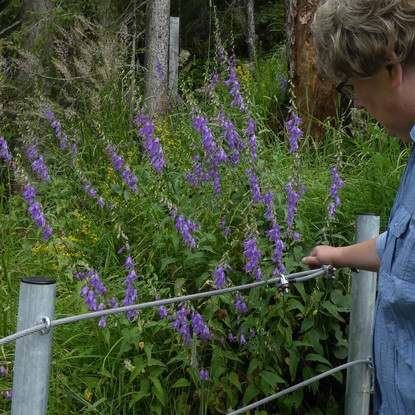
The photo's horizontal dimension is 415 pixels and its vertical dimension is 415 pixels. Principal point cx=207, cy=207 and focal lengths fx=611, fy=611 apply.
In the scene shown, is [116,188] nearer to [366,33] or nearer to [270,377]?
[270,377]

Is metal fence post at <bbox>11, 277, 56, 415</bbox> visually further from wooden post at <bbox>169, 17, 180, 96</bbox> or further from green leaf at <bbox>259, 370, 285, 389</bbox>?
wooden post at <bbox>169, 17, 180, 96</bbox>

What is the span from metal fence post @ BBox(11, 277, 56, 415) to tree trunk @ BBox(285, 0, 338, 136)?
4.08m

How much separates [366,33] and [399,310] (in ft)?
1.91

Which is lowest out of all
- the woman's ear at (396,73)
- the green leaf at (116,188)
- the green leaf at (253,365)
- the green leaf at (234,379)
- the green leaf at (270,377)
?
the green leaf at (234,379)

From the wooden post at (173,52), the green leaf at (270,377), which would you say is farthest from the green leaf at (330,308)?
the wooden post at (173,52)

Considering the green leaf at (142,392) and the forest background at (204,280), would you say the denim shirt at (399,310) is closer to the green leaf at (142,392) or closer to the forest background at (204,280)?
the forest background at (204,280)

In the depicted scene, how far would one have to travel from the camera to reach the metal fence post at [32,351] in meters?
1.30

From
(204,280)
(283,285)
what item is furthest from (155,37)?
(283,285)

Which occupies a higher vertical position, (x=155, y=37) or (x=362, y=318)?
(x=155, y=37)

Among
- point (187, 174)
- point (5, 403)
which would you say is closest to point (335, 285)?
point (187, 174)

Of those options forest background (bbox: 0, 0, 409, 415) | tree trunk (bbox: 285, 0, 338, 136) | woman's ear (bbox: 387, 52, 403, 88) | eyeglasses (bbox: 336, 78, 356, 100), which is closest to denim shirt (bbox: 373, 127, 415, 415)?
woman's ear (bbox: 387, 52, 403, 88)

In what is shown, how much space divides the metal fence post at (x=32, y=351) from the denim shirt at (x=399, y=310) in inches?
28.2

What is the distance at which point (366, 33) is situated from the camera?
1278 millimetres

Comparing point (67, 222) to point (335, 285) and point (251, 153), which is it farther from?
point (335, 285)
